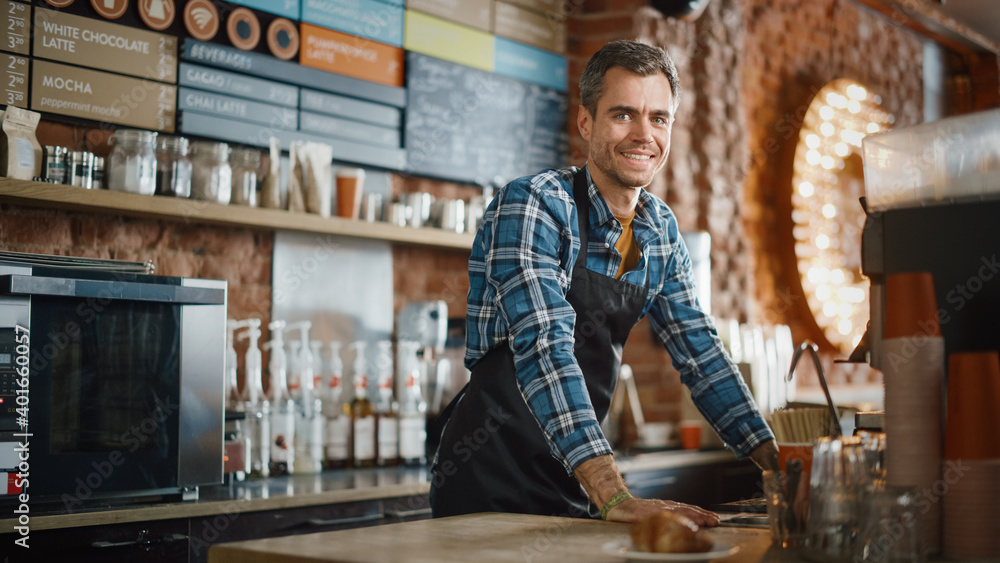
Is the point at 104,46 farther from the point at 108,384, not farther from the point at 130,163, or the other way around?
the point at 108,384

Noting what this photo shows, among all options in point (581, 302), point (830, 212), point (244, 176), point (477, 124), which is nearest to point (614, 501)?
point (581, 302)

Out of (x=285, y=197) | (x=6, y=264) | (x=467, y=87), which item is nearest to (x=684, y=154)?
(x=467, y=87)

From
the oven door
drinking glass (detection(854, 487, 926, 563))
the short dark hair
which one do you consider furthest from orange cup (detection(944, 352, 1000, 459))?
the oven door

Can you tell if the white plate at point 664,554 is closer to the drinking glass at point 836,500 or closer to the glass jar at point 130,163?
the drinking glass at point 836,500

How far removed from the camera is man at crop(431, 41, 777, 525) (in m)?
1.68

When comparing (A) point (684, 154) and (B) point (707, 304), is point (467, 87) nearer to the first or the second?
(A) point (684, 154)

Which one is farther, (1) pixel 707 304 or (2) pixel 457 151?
(1) pixel 707 304

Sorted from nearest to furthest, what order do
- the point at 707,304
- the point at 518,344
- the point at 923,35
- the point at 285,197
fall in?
the point at 518,344 < the point at 285,197 < the point at 707,304 < the point at 923,35

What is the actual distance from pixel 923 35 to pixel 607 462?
18.2 ft

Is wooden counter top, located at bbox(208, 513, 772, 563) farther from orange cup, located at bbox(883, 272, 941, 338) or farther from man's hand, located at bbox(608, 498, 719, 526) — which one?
orange cup, located at bbox(883, 272, 941, 338)

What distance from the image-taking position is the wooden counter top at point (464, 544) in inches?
44.0

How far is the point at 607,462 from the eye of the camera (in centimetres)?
147

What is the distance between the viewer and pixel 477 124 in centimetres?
346

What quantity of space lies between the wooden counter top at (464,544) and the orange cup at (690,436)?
216 cm
